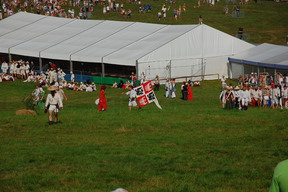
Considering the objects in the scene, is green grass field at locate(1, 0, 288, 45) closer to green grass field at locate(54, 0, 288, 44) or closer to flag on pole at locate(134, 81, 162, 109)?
green grass field at locate(54, 0, 288, 44)

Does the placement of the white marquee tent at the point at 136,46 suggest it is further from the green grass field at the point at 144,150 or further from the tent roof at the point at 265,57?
the green grass field at the point at 144,150

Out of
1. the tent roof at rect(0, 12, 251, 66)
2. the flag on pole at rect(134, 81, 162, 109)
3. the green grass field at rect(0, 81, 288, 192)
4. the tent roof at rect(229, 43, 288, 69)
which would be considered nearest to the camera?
the green grass field at rect(0, 81, 288, 192)

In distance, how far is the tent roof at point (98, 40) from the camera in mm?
43094

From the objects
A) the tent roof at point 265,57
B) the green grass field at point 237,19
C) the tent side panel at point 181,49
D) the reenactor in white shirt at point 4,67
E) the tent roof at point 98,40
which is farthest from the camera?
the green grass field at point 237,19

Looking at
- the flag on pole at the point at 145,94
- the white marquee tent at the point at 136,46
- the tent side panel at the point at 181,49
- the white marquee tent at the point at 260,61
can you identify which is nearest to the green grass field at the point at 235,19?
the white marquee tent at the point at 260,61

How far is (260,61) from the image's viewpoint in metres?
41.0

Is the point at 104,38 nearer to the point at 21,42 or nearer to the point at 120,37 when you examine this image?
the point at 120,37

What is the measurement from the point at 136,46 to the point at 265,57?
928 centimetres

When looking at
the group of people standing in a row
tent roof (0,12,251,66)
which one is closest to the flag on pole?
the group of people standing in a row

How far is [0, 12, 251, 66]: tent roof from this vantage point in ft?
Result: 141

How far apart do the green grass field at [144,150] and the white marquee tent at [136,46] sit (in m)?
17.3

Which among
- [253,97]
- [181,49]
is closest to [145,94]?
[253,97]

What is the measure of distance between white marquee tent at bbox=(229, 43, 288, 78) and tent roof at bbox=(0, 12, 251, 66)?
77.9 inches

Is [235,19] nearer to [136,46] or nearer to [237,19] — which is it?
[237,19]
